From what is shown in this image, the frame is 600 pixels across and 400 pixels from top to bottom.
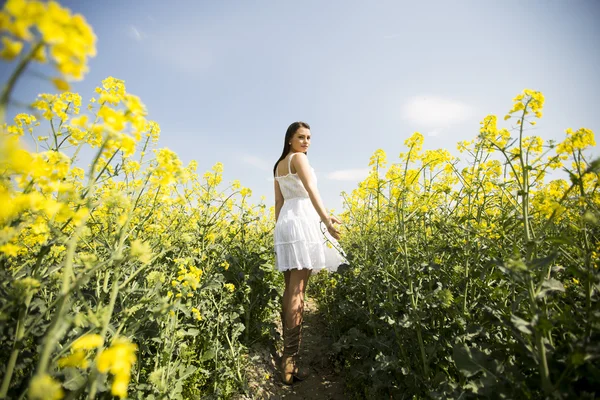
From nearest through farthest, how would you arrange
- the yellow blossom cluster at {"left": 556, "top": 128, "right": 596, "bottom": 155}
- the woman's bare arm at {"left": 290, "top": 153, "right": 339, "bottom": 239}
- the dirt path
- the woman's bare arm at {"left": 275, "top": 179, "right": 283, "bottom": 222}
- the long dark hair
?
1. the yellow blossom cluster at {"left": 556, "top": 128, "right": 596, "bottom": 155}
2. the dirt path
3. the woman's bare arm at {"left": 290, "top": 153, "right": 339, "bottom": 239}
4. the long dark hair
5. the woman's bare arm at {"left": 275, "top": 179, "right": 283, "bottom": 222}

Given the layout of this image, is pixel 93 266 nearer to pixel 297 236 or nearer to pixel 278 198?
pixel 297 236

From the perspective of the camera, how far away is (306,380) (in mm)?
2869

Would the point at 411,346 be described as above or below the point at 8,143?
below

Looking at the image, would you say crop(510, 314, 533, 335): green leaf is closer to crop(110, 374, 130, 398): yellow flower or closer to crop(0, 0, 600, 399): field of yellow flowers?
crop(0, 0, 600, 399): field of yellow flowers

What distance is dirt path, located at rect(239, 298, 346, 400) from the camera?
8.49ft

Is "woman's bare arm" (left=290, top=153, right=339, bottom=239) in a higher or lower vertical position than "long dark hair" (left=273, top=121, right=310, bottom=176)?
lower

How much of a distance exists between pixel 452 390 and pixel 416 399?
46 centimetres

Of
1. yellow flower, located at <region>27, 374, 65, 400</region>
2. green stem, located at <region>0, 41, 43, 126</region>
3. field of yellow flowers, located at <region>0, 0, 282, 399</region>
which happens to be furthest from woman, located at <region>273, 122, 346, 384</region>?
green stem, located at <region>0, 41, 43, 126</region>

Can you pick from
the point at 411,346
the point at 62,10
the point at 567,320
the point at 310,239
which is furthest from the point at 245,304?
the point at 62,10

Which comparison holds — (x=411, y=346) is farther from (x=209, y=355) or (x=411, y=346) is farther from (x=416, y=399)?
(x=209, y=355)

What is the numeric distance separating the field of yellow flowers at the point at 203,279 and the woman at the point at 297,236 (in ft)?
1.31

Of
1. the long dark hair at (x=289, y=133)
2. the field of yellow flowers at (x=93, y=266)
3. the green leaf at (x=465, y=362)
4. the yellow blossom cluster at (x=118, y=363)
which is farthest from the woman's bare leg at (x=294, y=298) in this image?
the yellow blossom cluster at (x=118, y=363)

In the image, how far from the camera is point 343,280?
4.01 m

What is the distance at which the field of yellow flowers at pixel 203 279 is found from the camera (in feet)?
2.78
